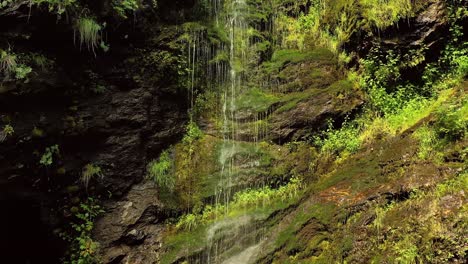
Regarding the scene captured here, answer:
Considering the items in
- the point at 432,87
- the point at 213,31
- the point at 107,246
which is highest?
the point at 213,31

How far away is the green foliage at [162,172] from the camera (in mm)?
8016

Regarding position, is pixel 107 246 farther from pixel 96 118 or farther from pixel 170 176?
pixel 96 118

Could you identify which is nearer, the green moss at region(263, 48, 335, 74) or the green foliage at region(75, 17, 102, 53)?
the green foliage at region(75, 17, 102, 53)

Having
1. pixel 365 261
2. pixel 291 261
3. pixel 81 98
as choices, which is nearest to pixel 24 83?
Result: pixel 81 98

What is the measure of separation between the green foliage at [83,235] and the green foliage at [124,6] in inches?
144

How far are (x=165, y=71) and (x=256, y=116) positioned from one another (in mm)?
2231

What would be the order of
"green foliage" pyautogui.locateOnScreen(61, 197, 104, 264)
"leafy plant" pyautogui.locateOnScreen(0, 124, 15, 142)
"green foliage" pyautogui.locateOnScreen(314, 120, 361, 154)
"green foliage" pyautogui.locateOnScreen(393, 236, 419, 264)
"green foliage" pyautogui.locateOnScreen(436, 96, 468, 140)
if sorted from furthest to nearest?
"green foliage" pyautogui.locateOnScreen(314, 120, 361, 154), "green foliage" pyautogui.locateOnScreen(61, 197, 104, 264), "leafy plant" pyautogui.locateOnScreen(0, 124, 15, 142), "green foliage" pyautogui.locateOnScreen(436, 96, 468, 140), "green foliage" pyautogui.locateOnScreen(393, 236, 419, 264)

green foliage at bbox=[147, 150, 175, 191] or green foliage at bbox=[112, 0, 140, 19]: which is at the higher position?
green foliage at bbox=[112, 0, 140, 19]

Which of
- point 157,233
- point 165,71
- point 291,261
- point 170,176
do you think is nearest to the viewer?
point 291,261

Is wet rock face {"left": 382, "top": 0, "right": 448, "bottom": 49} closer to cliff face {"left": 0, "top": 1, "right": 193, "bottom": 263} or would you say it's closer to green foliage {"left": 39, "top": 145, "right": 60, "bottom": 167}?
cliff face {"left": 0, "top": 1, "right": 193, "bottom": 263}

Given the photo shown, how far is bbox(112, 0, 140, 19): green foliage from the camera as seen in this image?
7.75 m

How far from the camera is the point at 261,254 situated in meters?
6.69

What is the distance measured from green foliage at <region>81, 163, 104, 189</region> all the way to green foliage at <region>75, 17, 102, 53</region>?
7.31 ft

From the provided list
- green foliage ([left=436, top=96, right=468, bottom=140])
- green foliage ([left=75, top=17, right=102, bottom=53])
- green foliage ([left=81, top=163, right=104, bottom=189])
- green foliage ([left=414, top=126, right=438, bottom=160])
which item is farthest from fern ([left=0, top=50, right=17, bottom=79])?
green foliage ([left=436, top=96, right=468, bottom=140])
